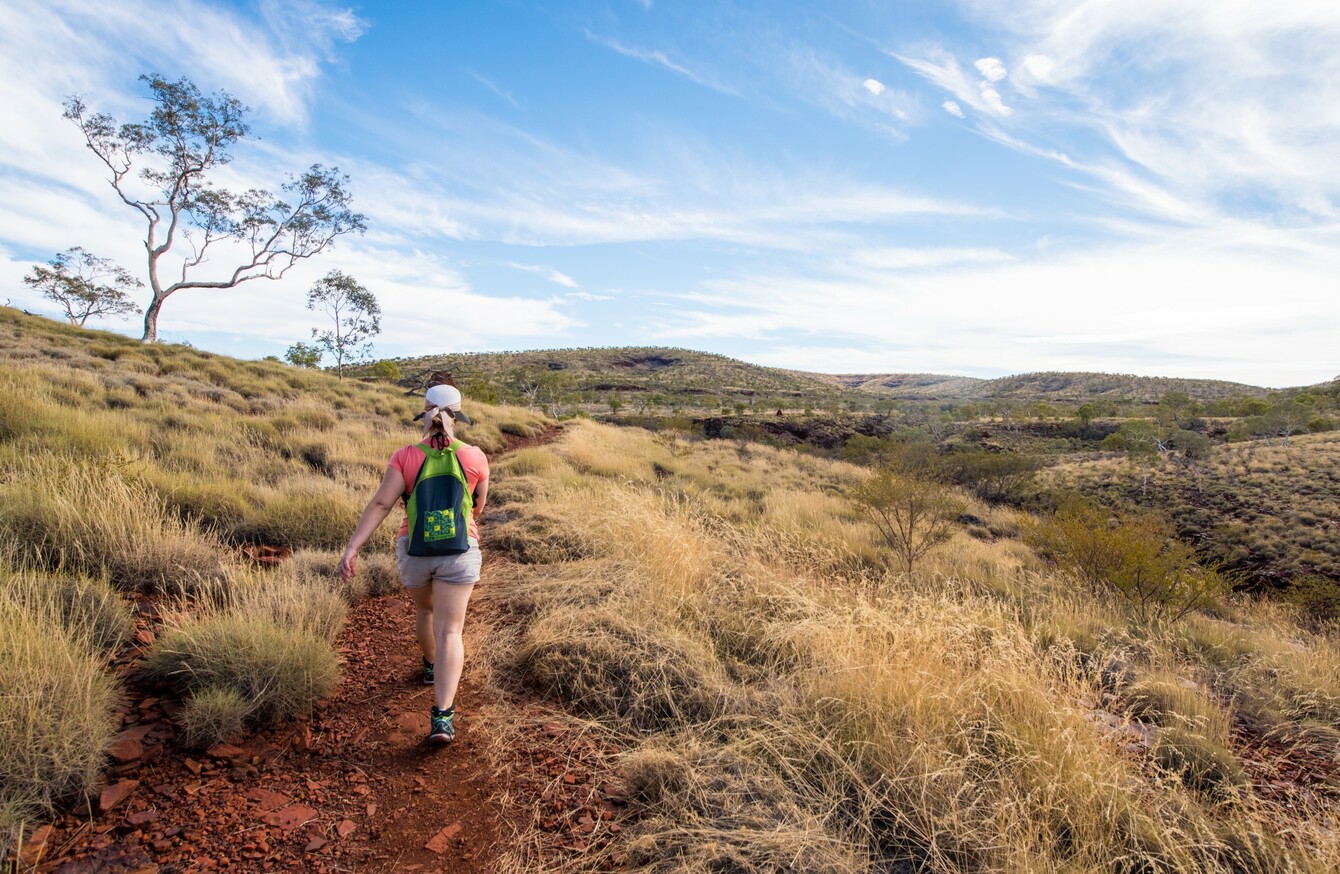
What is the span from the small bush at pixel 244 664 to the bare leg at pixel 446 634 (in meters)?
0.87

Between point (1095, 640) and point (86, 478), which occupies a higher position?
point (86, 478)

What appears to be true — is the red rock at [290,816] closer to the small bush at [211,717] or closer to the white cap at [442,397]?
the small bush at [211,717]

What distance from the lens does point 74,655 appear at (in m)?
2.82

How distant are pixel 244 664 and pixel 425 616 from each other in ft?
3.20

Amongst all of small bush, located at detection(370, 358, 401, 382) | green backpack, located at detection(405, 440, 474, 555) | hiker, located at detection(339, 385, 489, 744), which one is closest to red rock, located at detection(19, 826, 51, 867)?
hiker, located at detection(339, 385, 489, 744)

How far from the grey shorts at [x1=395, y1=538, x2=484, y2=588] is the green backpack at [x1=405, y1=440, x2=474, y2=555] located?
0.06 meters

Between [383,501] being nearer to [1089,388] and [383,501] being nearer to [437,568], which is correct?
[437,568]

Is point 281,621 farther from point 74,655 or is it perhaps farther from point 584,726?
point 584,726

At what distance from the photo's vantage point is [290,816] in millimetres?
2566

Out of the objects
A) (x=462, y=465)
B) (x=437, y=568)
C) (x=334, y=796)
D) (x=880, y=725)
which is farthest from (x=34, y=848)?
(x=880, y=725)

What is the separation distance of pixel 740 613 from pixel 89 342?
918 inches

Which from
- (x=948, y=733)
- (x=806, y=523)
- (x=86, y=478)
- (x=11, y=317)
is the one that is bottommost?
(x=806, y=523)

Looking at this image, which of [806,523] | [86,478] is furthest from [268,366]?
[806,523]

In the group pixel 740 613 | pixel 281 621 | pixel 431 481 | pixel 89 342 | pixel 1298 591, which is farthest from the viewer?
pixel 89 342
